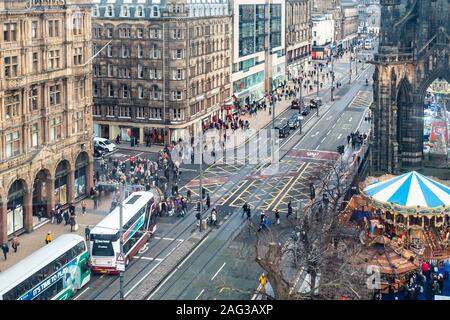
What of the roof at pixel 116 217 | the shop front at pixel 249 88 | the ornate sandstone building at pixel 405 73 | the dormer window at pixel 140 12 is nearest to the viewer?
the roof at pixel 116 217

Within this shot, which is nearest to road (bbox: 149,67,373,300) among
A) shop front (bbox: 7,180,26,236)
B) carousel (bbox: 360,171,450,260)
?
carousel (bbox: 360,171,450,260)

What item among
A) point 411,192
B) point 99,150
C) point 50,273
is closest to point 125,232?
point 50,273

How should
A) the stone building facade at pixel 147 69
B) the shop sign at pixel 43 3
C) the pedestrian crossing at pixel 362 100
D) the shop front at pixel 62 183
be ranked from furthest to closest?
the pedestrian crossing at pixel 362 100 → the stone building facade at pixel 147 69 → the shop front at pixel 62 183 → the shop sign at pixel 43 3

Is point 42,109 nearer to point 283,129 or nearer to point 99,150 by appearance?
point 99,150

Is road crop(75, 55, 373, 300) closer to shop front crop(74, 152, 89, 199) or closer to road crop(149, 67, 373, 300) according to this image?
road crop(149, 67, 373, 300)

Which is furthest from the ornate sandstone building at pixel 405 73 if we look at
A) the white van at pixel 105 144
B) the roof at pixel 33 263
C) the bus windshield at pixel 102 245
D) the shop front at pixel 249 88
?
the shop front at pixel 249 88

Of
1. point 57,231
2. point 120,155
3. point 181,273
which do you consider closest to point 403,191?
point 181,273

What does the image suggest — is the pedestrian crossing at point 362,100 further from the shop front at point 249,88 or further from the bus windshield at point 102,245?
the bus windshield at point 102,245

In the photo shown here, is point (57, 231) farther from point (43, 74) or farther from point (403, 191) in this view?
point (403, 191)
